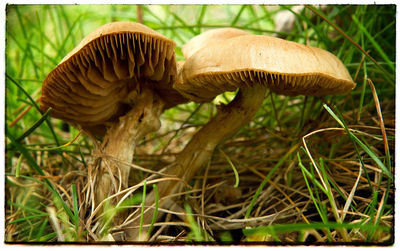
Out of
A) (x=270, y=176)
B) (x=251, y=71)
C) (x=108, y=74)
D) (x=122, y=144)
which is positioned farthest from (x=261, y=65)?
(x=122, y=144)

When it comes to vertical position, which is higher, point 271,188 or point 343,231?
point 343,231

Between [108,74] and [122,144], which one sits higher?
[108,74]

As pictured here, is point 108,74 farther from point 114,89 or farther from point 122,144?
point 122,144

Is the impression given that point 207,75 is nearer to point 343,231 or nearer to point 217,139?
point 217,139

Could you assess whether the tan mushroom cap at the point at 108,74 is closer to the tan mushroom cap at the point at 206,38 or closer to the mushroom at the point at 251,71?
the mushroom at the point at 251,71

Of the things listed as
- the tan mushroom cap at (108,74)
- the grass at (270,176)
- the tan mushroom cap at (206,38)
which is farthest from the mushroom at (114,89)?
the tan mushroom cap at (206,38)

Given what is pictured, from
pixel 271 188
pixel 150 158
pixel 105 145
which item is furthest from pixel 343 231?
pixel 150 158
